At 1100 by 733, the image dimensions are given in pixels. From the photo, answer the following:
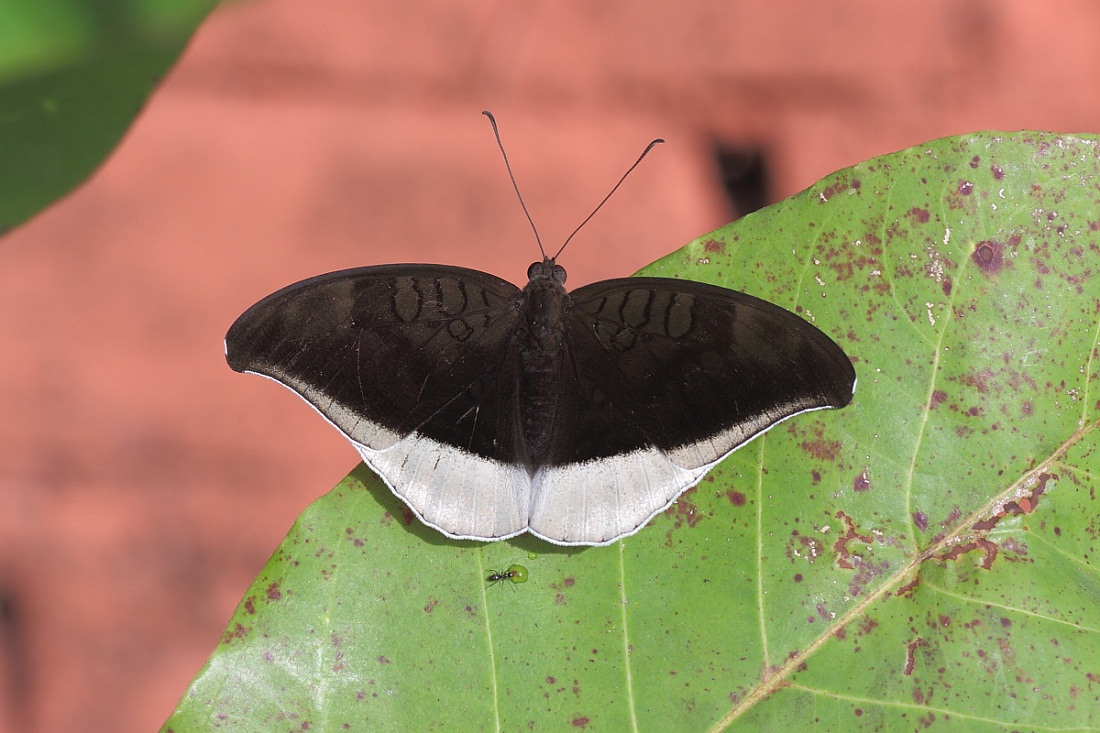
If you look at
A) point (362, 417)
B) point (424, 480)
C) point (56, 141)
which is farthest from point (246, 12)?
point (424, 480)

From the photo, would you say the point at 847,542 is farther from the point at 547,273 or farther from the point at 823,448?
the point at 547,273

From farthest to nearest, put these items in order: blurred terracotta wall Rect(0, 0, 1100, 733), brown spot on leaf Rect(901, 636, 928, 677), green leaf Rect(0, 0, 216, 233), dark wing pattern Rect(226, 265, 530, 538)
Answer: blurred terracotta wall Rect(0, 0, 1100, 733)
green leaf Rect(0, 0, 216, 233)
dark wing pattern Rect(226, 265, 530, 538)
brown spot on leaf Rect(901, 636, 928, 677)

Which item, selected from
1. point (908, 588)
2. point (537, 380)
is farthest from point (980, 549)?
point (537, 380)

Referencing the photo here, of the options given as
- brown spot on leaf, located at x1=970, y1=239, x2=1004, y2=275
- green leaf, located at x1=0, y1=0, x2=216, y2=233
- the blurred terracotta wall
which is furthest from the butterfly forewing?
the blurred terracotta wall

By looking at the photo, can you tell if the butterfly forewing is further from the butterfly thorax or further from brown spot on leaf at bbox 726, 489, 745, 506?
brown spot on leaf at bbox 726, 489, 745, 506

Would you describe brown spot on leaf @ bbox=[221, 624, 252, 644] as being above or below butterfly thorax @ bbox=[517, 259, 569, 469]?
below

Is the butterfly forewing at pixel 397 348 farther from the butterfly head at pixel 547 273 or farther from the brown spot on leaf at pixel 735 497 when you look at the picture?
the brown spot on leaf at pixel 735 497
